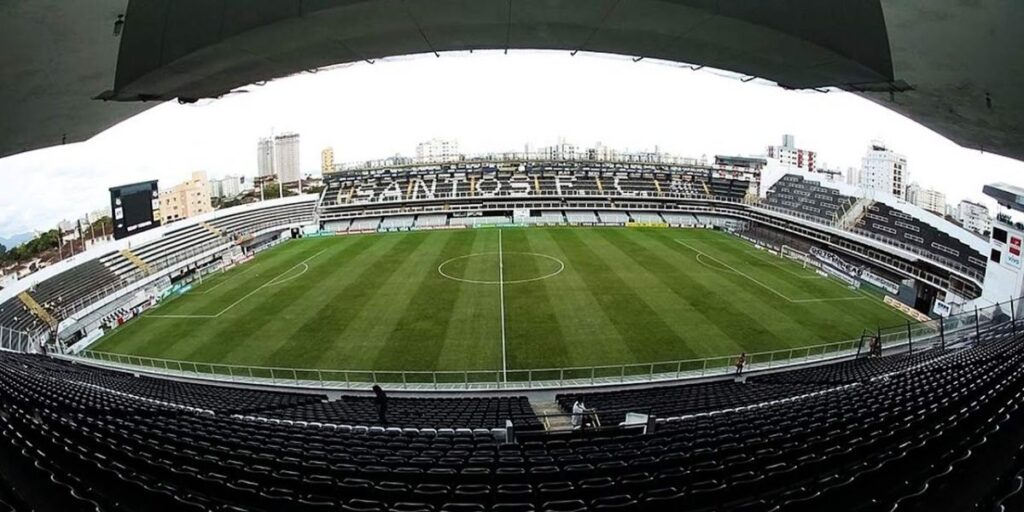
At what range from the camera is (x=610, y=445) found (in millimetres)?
6973

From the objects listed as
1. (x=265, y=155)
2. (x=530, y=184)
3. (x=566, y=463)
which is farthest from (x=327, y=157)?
(x=566, y=463)

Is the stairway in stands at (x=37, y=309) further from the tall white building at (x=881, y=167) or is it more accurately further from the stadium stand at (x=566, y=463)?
the tall white building at (x=881, y=167)

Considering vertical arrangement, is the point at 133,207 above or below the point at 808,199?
below

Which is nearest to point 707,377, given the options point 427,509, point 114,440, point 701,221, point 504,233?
point 427,509

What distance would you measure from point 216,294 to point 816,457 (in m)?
28.7

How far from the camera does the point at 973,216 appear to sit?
1251 inches

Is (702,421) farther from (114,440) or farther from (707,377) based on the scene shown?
(114,440)

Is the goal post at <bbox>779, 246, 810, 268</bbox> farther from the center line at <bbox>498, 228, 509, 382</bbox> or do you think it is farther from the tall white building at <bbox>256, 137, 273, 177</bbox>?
the tall white building at <bbox>256, 137, 273, 177</bbox>

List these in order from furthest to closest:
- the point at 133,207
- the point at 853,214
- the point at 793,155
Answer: the point at 793,155 < the point at 853,214 < the point at 133,207

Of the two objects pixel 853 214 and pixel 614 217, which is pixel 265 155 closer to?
pixel 614 217

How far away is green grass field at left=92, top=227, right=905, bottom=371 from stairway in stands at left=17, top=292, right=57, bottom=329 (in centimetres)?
374

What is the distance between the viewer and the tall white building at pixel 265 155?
325 ft

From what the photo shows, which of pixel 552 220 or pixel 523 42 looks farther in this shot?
pixel 552 220

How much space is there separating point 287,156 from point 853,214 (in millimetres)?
94378
